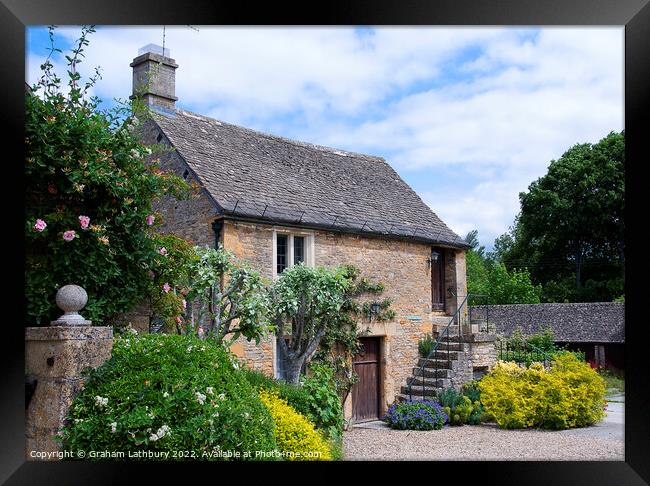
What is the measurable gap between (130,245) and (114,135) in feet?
3.70

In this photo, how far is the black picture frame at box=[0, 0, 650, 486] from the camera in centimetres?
496

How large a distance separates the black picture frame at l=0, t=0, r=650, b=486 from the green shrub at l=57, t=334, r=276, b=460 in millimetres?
207

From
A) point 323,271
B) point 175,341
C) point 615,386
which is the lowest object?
point 615,386

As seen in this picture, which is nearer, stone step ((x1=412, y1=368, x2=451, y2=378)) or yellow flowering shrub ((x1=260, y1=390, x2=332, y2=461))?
yellow flowering shrub ((x1=260, y1=390, x2=332, y2=461))

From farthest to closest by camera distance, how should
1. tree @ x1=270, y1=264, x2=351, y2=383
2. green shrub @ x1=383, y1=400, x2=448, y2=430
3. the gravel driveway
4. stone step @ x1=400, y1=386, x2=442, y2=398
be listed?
stone step @ x1=400, y1=386, x2=442, y2=398, green shrub @ x1=383, y1=400, x2=448, y2=430, tree @ x1=270, y1=264, x2=351, y2=383, the gravel driveway

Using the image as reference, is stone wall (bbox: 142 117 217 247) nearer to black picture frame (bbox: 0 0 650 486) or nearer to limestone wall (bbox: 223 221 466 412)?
limestone wall (bbox: 223 221 466 412)

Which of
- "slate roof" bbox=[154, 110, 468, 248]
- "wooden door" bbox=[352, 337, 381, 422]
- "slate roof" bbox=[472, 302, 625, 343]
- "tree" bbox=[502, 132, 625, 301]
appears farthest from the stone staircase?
"tree" bbox=[502, 132, 625, 301]

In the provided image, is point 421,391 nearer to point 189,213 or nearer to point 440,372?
point 440,372

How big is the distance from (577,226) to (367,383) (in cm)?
675

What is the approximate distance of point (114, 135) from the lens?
252 inches

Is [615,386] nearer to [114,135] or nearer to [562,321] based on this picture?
[562,321]

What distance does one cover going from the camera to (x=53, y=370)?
5.36m

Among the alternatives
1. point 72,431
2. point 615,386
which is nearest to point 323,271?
point 72,431

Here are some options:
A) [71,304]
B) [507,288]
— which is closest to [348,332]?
[507,288]
